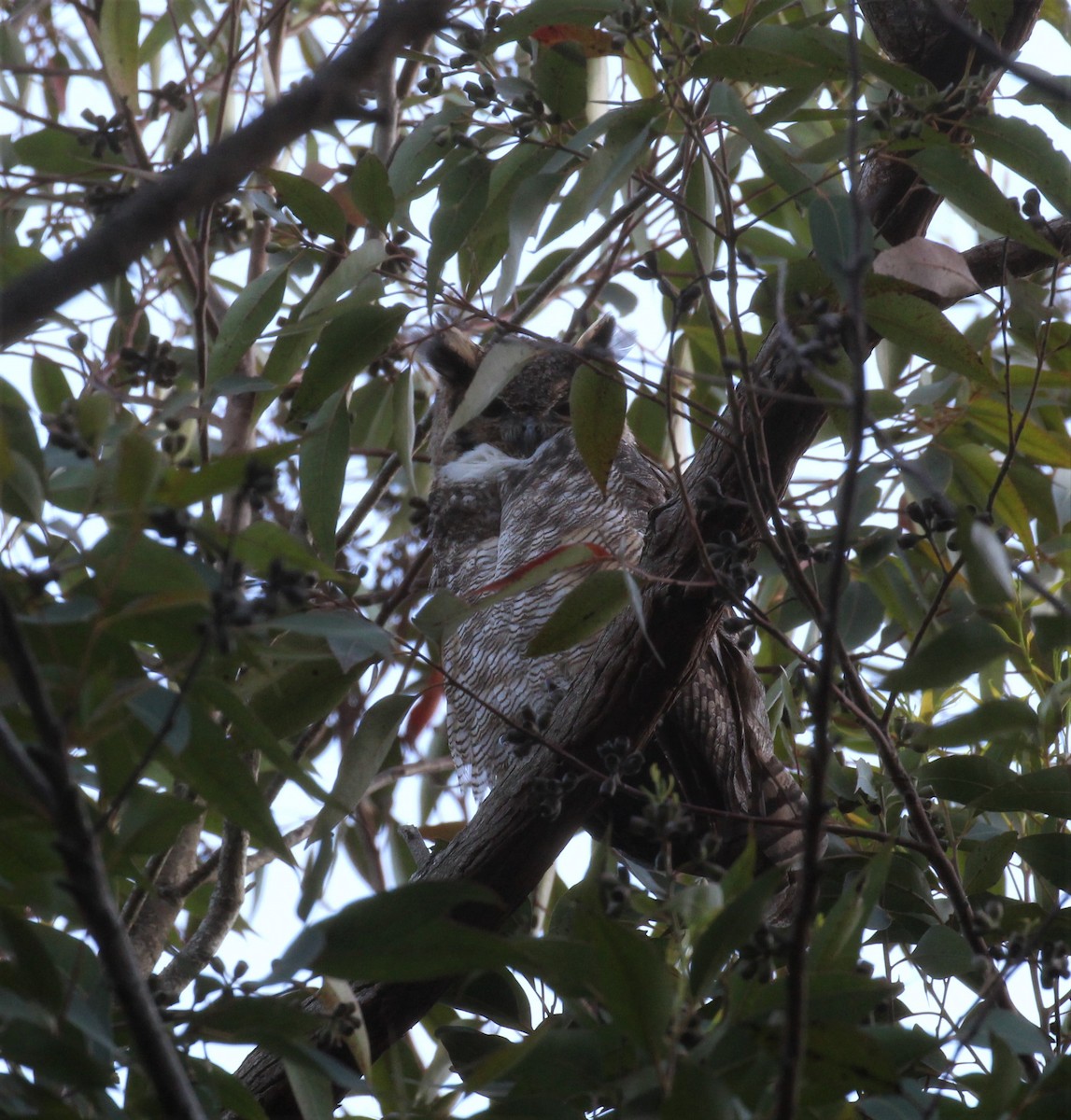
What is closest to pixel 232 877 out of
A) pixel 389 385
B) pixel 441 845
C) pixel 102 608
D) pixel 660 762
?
pixel 441 845

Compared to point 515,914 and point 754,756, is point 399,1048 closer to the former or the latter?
point 515,914

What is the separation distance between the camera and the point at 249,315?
1.75 m

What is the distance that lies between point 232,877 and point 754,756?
87 centimetres

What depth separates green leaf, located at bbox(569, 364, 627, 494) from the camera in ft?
4.73

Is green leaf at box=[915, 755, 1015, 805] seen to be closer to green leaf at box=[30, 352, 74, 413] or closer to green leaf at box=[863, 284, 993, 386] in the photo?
green leaf at box=[863, 284, 993, 386]

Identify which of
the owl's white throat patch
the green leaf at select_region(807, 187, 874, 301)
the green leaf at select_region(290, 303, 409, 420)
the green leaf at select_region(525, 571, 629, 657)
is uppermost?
the owl's white throat patch

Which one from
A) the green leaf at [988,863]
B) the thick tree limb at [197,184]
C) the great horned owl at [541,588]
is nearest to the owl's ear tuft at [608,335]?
the great horned owl at [541,588]

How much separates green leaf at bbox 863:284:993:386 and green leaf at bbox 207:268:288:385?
2.67 feet

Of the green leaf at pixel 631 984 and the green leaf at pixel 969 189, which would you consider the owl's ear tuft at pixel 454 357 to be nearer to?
the green leaf at pixel 969 189

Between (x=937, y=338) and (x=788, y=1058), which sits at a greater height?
(x=937, y=338)

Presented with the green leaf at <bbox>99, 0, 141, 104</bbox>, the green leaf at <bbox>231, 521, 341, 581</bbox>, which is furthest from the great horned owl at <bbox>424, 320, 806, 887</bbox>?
the green leaf at <bbox>99, 0, 141, 104</bbox>

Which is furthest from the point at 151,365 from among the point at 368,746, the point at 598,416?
the point at 598,416

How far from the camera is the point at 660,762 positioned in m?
2.28

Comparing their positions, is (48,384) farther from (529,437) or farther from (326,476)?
(529,437)
